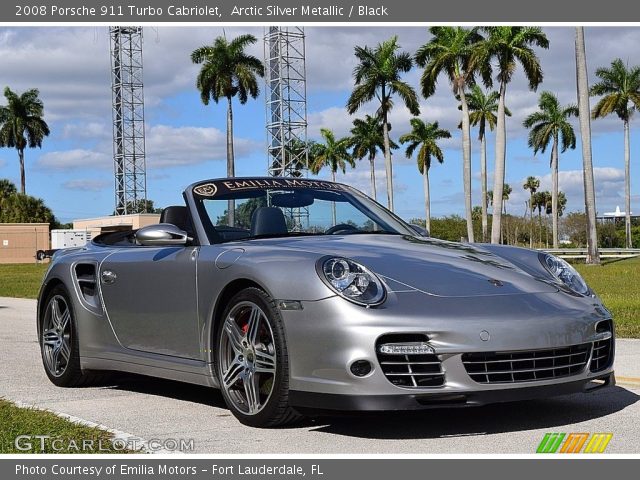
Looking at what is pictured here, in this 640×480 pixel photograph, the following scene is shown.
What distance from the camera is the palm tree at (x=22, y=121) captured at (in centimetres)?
9694

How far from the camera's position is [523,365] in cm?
546

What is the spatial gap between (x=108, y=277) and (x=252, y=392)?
2.03 metres

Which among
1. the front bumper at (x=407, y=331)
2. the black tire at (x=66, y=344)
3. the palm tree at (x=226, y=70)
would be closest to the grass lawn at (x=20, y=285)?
the black tire at (x=66, y=344)

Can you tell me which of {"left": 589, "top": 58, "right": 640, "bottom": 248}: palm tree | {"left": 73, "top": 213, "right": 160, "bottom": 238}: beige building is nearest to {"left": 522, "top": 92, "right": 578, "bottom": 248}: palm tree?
{"left": 589, "top": 58, "right": 640, "bottom": 248}: palm tree

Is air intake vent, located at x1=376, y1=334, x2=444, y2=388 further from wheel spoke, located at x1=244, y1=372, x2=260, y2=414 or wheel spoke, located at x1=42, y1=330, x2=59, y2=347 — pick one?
wheel spoke, located at x1=42, y1=330, x2=59, y2=347

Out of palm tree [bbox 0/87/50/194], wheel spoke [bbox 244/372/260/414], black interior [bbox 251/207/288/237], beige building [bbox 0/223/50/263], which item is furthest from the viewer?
palm tree [bbox 0/87/50/194]

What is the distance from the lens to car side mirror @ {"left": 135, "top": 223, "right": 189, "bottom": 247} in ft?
21.6

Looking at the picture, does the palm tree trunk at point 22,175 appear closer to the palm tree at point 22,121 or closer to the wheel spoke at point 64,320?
the palm tree at point 22,121

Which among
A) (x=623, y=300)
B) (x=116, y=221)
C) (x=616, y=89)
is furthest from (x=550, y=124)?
(x=623, y=300)

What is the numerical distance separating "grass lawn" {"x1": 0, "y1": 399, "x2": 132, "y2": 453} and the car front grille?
189 centimetres

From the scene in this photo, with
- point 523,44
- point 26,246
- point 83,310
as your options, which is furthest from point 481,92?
point 83,310

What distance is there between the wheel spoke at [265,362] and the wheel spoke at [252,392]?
0.08 m

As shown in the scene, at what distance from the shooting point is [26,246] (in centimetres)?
8294
